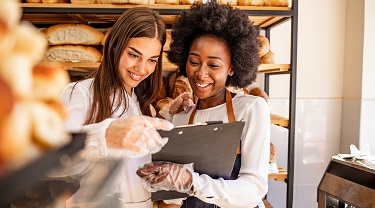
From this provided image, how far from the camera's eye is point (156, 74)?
1.69m

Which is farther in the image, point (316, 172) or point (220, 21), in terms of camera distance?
point (316, 172)

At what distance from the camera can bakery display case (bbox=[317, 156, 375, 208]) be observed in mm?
1821

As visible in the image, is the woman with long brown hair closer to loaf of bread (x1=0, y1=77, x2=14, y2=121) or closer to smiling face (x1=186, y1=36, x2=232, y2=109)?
smiling face (x1=186, y1=36, x2=232, y2=109)

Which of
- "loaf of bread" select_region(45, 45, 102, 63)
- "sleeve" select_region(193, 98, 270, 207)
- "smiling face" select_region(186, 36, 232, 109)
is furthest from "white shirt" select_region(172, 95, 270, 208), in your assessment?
"loaf of bread" select_region(45, 45, 102, 63)

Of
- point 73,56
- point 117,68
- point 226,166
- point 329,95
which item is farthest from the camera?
point 329,95

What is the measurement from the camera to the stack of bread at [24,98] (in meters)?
0.25

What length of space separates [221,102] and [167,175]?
1.78ft

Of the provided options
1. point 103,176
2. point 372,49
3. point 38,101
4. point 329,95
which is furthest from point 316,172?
point 38,101

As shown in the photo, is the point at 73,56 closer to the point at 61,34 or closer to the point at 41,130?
the point at 61,34

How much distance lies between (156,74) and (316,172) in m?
1.97

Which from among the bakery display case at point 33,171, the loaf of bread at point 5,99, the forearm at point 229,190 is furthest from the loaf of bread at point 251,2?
the loaf of bread at point 5,99

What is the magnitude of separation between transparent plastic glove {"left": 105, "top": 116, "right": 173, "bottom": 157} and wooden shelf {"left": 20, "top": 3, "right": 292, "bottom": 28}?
1.48 m

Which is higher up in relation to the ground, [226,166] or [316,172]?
[226,166]

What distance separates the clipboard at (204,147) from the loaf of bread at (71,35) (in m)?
1.41
